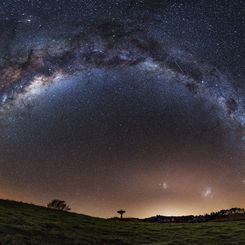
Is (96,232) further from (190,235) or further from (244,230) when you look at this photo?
(244,230)

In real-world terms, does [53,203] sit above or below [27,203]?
above

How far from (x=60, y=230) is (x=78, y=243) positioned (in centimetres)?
396

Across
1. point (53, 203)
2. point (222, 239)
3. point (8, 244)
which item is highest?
point (53, 203)

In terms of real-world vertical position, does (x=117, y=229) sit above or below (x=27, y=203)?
below

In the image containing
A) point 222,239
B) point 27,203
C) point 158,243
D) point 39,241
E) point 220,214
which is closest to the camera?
point 39,241


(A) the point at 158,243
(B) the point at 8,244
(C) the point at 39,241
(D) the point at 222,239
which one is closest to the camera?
(B) the point at 8,244

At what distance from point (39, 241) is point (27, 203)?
21494 mm

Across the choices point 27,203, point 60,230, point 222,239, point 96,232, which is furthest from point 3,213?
point 222,239

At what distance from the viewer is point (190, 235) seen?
32812 mm

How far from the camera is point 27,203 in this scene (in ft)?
146

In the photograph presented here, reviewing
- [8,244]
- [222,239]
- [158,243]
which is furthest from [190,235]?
[8,244]

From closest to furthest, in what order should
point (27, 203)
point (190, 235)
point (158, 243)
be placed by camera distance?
point (158, 243), point (190, 235), point (27, 203)

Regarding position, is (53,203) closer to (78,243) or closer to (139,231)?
(139,231)

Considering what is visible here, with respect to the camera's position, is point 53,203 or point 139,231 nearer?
point 139,231
